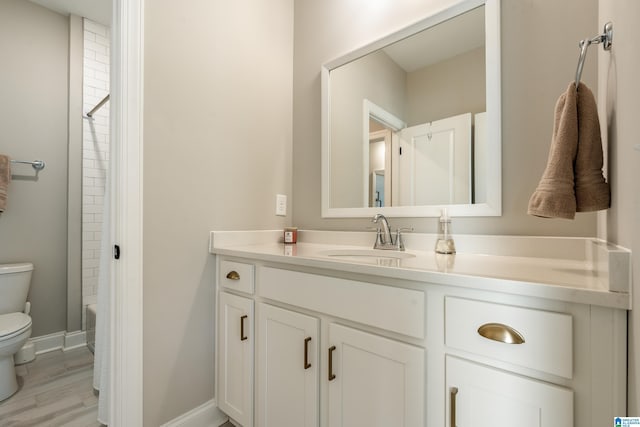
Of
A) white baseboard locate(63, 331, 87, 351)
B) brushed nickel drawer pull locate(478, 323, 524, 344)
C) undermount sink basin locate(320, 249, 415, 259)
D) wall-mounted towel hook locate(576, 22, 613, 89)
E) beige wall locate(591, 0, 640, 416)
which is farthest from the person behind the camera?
white baseboard locate(63, 331, 87, 351)

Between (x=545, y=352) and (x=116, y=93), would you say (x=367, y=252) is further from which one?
(x=116, y=93)

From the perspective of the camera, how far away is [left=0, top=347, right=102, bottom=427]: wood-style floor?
1.46m

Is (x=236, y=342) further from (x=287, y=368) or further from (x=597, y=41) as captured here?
(x=597, y=41)

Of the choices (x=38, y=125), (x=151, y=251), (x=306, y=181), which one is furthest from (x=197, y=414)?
(x=38, y=125)

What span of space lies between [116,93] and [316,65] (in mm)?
1083

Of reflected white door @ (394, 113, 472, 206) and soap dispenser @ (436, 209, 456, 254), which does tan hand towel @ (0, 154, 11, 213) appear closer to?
reflected white door @ (394, 113, 472, 206)

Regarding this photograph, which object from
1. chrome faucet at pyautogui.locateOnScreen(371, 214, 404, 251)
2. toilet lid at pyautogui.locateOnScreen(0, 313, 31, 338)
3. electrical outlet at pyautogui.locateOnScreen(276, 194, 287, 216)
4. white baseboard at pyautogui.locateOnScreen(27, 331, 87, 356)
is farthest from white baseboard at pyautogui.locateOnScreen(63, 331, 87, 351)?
chrome faucet at pyautogui.locateOnScreen(371, 214, 404, 251)

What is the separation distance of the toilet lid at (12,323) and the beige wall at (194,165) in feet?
3.35

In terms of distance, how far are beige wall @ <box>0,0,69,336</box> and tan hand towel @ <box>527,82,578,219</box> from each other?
303 centimetres

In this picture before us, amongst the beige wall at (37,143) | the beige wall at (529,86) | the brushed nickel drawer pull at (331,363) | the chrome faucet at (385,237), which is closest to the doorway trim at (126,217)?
the brushed nickel drawer pull at (331,363)

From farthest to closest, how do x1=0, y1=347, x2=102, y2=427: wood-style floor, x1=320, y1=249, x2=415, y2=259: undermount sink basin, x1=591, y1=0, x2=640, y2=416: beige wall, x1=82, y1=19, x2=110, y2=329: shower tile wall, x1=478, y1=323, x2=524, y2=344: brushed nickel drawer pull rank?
x1=82, y1=19, x2=110, y2=329: shower tile wall → x1=0, y1=347, x2=102, y2=427: wood-style floor → x1=320, y1=249, x2=415, y2=259: undermount sink basin → x1=478, y1=323, x2=524, y2=344: brushed nickel drawer pull → x1=591, y1=0, x2=640, y2=416: beige wall

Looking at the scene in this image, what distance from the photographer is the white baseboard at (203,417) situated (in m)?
1.32

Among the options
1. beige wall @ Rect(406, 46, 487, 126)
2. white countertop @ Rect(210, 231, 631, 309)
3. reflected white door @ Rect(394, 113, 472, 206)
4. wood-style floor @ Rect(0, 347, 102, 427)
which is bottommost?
wood-style floor @ Rect(0, 347, 102, 427)

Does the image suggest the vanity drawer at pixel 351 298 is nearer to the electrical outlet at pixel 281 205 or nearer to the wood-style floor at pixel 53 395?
the electrical outlet at pixel 281 205
